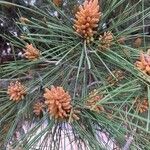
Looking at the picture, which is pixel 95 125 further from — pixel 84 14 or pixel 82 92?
pixel 84 14

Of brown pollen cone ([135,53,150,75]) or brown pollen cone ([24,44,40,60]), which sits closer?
brown pollen cone ([135,53,150,75])

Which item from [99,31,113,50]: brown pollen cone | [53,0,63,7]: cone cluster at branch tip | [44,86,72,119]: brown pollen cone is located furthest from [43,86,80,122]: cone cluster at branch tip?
[53,0,63,7]: cone cluster at branch tip

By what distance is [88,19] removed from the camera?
0.56 m

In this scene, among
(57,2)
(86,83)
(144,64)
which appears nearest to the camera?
(144,64)

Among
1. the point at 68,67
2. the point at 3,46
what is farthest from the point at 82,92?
the point at 3,46

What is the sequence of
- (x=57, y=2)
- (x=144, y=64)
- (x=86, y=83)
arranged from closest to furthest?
1. (x=144, y=64)
2. (x=86, y=83)
3. (x=57, y=2)

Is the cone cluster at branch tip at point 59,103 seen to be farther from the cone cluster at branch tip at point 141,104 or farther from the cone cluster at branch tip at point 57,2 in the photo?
the cone cluster at branch tip at point 57,2

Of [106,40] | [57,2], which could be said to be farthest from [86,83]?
[57,2]

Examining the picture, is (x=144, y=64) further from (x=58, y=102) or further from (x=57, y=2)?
(x=57, y=2)

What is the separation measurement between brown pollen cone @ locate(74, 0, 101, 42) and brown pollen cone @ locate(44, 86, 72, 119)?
9 cm

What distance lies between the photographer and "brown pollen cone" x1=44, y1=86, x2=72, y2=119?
0.54 m

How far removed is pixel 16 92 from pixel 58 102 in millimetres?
138

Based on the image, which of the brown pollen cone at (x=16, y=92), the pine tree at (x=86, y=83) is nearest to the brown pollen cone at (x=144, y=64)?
the pine tree at (x=86, y=83)

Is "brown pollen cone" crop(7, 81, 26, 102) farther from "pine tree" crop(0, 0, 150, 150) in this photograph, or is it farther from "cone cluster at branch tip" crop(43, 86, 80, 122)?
"cone cluster at branch tip" crop(43, 86, 80, 122)
